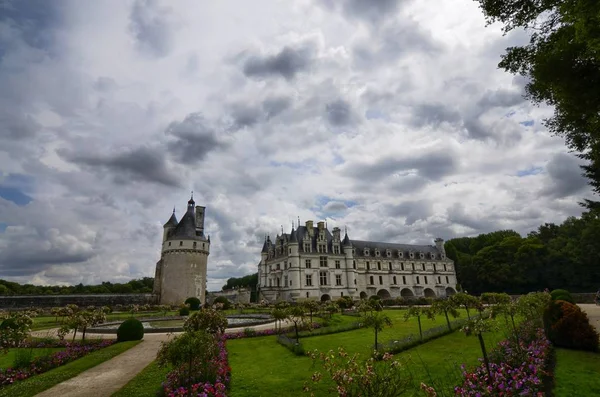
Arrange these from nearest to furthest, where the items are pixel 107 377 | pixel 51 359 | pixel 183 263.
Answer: pixel 107 377 < pixel 51 359 < pixel 183 263

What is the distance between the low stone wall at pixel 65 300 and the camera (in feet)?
116

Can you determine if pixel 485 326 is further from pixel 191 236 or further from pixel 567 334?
pixel 191 236

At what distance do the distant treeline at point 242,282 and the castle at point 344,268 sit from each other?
29286 mm

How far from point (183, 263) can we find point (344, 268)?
25.9 metres

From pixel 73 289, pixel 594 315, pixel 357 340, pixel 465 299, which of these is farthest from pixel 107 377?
pixel 73 289

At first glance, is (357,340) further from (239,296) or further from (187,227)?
(239,296)

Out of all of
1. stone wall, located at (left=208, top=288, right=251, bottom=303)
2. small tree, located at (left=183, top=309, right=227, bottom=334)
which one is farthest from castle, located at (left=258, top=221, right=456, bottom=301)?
small tree, located at (left=183, top=309, right=227, bottom=334)

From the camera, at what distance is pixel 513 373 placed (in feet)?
24.6

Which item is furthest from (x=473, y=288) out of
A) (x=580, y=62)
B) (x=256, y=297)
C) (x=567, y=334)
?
(x=580, y=62)

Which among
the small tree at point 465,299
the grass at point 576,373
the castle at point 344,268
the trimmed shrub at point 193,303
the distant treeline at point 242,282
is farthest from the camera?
the distant treeline at point 242,282

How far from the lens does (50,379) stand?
10289mm

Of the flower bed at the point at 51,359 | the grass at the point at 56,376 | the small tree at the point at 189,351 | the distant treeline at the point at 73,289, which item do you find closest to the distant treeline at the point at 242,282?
the distant treeline at the point at 73,289

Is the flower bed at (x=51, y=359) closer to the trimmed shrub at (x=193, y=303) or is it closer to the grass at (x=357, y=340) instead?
the grass at (x=357, y=340)

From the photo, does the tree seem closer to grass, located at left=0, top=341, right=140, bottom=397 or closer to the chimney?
grass, located at left=0, top=341, right=140, bottom=397
